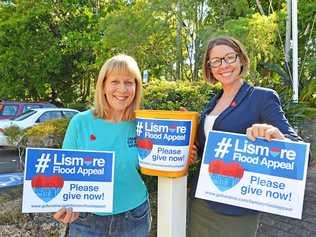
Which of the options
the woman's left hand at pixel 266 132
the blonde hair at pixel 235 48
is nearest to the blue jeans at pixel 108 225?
the woman's left hand at pixel 266 132

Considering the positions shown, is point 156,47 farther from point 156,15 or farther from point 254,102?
point 254,102

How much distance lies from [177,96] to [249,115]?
A: 13.4 feet

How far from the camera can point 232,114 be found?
2420 millimetres

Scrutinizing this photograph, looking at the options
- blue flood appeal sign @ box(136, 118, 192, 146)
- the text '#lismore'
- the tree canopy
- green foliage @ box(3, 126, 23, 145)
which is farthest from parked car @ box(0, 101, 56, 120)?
the text '#lismore'

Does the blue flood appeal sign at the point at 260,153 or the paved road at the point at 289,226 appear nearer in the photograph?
the blue flood appeal sign at the point at 260,153

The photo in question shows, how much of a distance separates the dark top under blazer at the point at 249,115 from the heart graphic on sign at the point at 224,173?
0.48 feet

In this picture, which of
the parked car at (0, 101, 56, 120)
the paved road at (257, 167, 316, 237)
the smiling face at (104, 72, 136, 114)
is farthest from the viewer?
the parked car at (0, 101, 56, 120)

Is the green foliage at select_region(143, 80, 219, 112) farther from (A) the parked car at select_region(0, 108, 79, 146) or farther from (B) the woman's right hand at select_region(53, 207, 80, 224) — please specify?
(A) the parked car at select_region(0, 108, 79, 146)

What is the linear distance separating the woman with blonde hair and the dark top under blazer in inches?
18.9

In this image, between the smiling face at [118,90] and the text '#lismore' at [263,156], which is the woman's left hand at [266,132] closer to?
the text '#lismore' at [263,156]

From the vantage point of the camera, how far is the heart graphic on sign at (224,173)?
2346 millimetres

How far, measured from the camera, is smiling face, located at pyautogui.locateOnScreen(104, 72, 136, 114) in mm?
2557

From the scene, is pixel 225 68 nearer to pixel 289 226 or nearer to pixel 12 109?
pixel 289 226

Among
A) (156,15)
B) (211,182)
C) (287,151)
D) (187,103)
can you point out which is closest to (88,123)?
(211,182)
